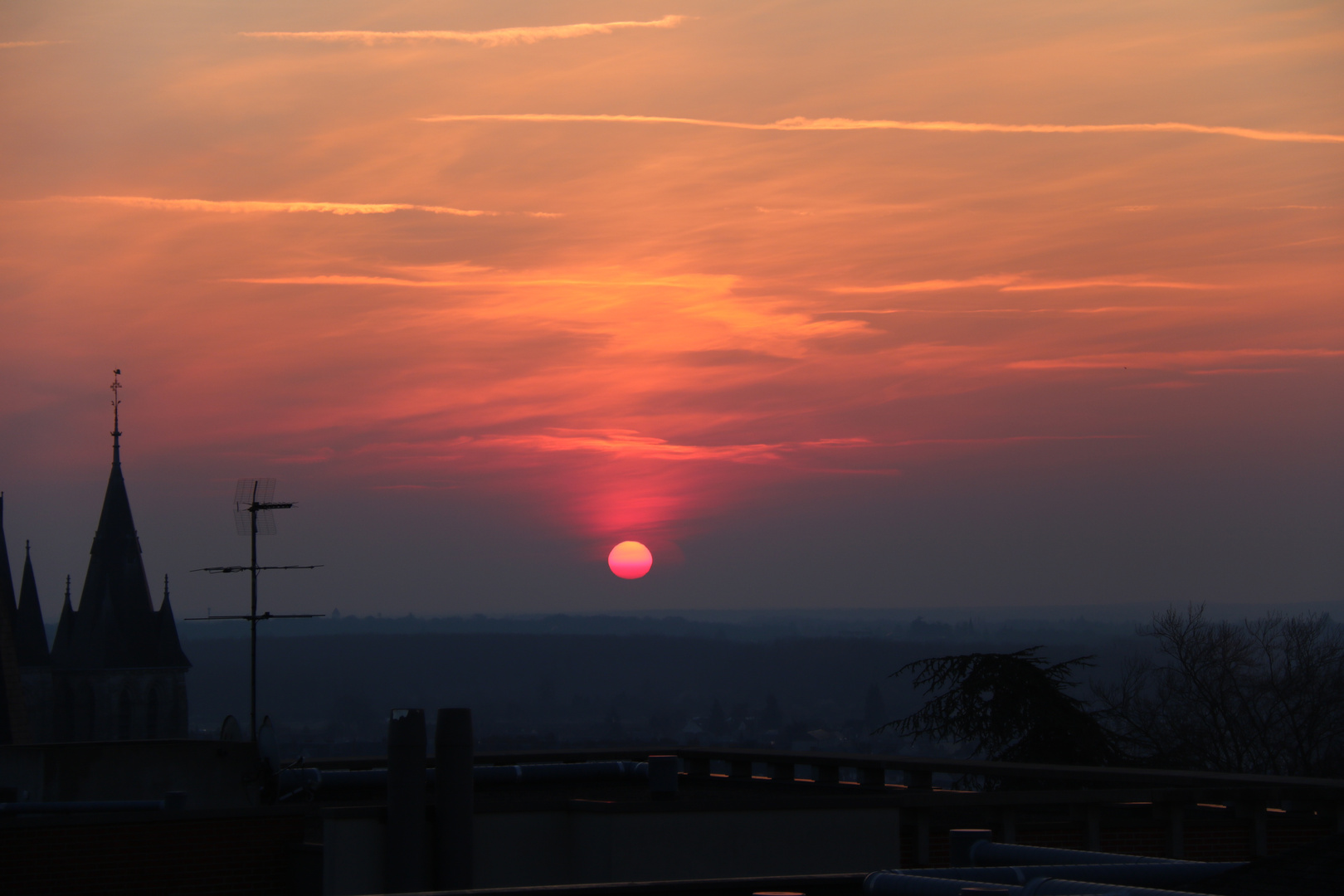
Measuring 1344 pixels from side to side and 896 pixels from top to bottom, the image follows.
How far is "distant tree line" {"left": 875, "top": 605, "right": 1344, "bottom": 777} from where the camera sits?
1247 inches

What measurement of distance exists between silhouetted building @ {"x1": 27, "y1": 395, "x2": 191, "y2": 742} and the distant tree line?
92506mm

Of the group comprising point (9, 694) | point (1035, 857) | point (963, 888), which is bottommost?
point (9, 694)

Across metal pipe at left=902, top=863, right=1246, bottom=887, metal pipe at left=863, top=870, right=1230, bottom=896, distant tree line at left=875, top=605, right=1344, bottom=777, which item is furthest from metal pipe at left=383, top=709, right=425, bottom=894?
distant tree line at left=875, top=605, right=1344, bottom=777

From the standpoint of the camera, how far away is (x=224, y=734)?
26594 millimetres

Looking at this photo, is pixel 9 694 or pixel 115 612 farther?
pixel 115 612

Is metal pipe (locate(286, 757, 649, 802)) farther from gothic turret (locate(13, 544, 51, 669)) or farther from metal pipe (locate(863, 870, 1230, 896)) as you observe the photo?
gothic turret (locate(13, 544, 51, 669))

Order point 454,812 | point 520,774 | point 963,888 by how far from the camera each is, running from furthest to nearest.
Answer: point 520,774, point 454,812, point 963,888

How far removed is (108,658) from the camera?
390 feet

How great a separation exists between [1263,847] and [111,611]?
385ft

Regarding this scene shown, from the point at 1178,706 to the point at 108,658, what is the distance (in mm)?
100679

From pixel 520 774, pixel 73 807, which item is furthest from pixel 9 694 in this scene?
pixel 73 807

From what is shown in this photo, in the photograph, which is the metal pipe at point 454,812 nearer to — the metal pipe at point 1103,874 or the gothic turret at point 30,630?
the metal pipe at point 1103,874

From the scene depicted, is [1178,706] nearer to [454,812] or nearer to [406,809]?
[454,812]

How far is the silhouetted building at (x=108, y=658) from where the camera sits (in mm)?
116500
